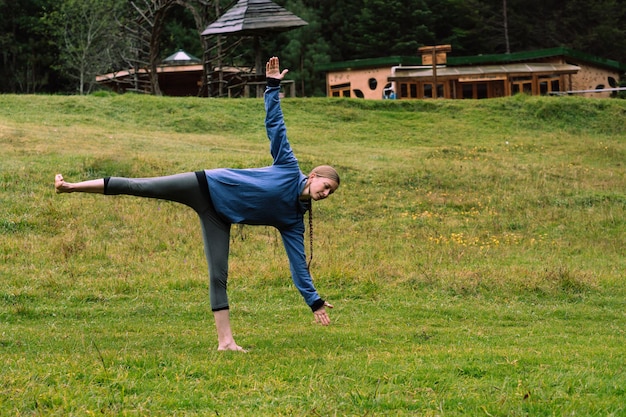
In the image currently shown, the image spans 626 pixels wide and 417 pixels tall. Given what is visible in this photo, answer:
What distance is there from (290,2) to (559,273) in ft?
138

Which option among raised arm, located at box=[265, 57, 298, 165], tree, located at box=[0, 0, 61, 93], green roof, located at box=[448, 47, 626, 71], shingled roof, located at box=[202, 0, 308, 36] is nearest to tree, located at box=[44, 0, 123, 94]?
tree, located at box=[0, 0, 61, 93]

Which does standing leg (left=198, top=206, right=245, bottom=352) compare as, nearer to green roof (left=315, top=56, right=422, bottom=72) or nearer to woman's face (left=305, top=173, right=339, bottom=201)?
woman's face (left=305, top=173, right=339, bottom=201)

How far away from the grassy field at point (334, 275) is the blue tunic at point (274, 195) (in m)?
0.74

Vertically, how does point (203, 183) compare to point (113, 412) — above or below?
above

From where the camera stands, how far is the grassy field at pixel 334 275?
5.14 meters

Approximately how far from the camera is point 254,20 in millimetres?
31422

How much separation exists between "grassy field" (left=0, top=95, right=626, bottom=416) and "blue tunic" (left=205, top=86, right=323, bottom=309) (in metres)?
0.74

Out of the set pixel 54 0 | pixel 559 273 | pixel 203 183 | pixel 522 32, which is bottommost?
pixel 559 273

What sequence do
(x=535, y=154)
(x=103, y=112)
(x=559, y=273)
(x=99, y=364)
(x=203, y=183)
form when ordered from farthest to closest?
1. (x=103, y=112)
2. (x=535, y=154)
3. (x=559, y=273)
4. (x=203, y=183)
5. (x=99, y=364)

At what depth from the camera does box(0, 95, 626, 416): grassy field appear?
514 cm

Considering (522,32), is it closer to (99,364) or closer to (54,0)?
(54,0)

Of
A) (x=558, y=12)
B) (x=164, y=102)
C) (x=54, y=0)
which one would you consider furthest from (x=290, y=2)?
(x=164, y=102)

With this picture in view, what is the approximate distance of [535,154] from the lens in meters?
23.9

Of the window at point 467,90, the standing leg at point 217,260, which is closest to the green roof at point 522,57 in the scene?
the window at point 467,90
